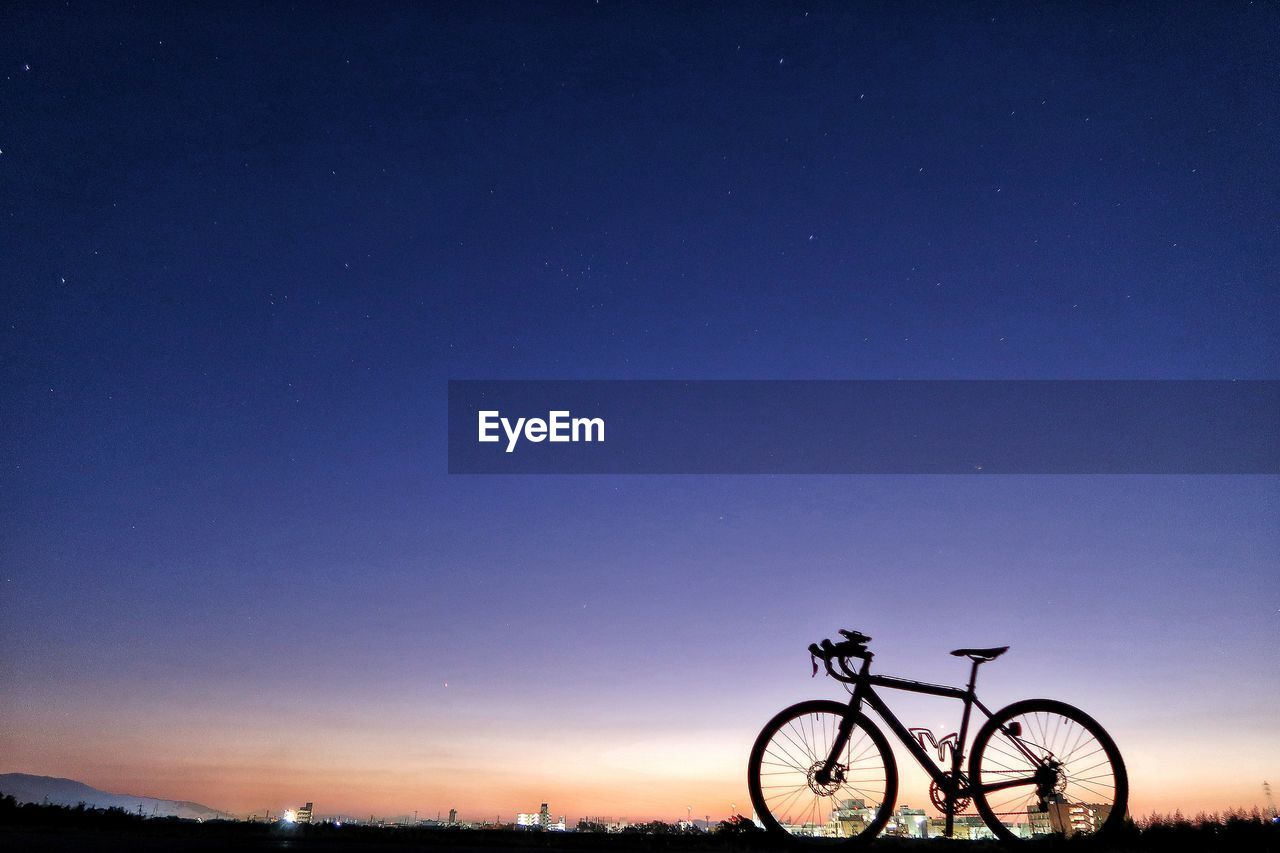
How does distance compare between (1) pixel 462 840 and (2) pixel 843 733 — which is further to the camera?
(2) pixel 843 733

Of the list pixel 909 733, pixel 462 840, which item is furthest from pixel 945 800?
pixel 462 840

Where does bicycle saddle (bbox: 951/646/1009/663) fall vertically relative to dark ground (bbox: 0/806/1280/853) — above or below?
above

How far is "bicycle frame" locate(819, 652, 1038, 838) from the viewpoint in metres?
7.03

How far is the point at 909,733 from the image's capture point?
7.25 m

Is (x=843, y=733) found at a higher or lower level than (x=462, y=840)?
higher

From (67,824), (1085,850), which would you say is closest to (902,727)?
(1085,850)

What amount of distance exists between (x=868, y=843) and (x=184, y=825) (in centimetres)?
580

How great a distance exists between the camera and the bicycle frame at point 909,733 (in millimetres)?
7027

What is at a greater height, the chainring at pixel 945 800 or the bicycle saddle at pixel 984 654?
the bicycle saddle at pixel 984 654

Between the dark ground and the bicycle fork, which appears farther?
the bicycle fork

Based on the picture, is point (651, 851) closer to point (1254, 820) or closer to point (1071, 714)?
point (1071, 714)

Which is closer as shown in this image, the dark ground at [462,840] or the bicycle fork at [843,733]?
the dark ground at [462,840]

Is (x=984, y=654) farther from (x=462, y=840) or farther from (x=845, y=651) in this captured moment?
(x=462, y=840)

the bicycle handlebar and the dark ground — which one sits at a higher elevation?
the bicycle handlebar
